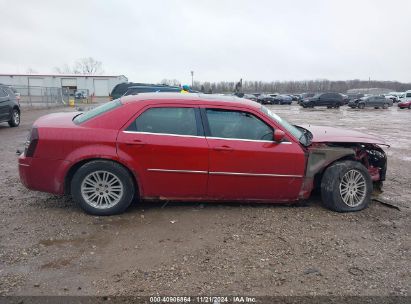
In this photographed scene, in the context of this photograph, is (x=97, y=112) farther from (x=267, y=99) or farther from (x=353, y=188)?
(x=267, y=99)

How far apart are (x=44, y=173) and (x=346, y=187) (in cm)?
397

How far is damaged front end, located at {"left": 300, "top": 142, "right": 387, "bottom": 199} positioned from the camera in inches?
189

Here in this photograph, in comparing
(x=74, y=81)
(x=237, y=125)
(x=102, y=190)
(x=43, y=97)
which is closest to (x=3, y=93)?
(x=102, y=190)

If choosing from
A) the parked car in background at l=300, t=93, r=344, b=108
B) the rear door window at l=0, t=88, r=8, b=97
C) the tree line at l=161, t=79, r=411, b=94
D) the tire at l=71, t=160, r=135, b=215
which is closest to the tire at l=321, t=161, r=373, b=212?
the tire at l=71, t=160, r=135, b=215

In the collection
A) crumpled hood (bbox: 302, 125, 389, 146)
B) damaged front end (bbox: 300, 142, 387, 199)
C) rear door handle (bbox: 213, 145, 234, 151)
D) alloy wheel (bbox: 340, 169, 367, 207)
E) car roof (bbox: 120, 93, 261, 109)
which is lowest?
alloy wheel (bbox: 340, 169, 367, 207)

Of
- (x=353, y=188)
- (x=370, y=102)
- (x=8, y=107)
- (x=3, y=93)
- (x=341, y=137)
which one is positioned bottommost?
(x=353, y=188)

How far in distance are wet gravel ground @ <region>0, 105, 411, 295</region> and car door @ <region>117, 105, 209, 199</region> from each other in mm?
376

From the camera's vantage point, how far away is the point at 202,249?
3740mm

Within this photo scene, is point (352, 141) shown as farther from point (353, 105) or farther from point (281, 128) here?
point (353, 105)

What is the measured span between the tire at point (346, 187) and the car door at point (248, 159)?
17.0 inches

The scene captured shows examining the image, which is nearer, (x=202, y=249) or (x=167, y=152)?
(x=202, y=249)

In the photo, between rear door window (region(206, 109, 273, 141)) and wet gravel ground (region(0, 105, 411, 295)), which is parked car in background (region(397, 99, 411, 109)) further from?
rear door window (region(206, 109, 273, 141))

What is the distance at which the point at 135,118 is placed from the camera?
15.0ft

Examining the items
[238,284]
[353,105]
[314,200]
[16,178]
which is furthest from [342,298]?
[353,105]
